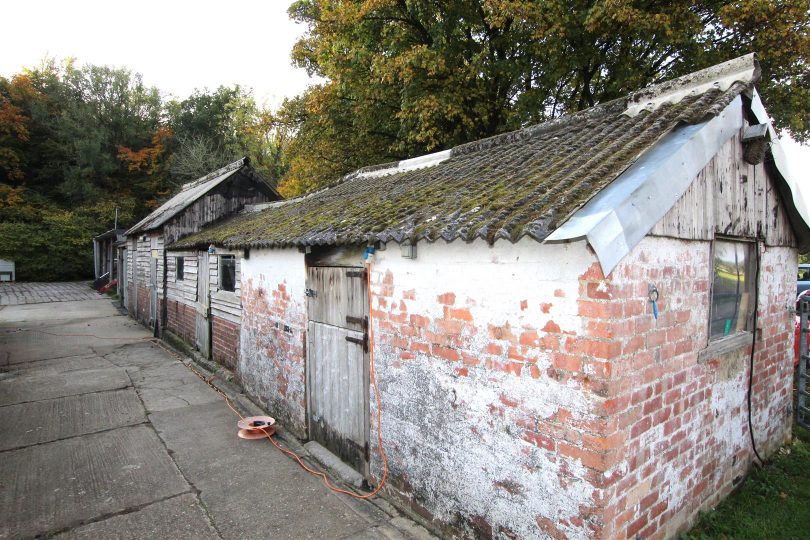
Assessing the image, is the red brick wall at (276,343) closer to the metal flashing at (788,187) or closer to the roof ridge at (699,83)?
the roof ridge at (699,83)

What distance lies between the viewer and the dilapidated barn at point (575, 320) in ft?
9.54

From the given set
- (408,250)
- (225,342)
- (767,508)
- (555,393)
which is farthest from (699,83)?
(225,342)

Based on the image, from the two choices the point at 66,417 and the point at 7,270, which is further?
the point at 7,270

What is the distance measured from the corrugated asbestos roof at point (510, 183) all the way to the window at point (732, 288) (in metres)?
1.37

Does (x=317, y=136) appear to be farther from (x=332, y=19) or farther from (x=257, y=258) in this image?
(x=257, y=258)

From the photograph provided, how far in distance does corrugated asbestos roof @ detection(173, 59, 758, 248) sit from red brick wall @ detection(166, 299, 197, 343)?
5.08 m

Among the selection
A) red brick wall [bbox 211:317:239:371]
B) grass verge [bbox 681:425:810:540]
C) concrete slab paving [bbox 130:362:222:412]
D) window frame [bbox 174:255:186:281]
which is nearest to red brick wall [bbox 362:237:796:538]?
grass verge [bbox 681:425:810:540]

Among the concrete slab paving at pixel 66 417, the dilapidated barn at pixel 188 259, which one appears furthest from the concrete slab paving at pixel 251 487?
the dilapidated barn at pixel 188 259

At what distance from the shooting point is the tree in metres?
9.22

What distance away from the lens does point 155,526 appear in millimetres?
4160

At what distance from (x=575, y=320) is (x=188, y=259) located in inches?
Result: 440

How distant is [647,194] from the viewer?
2953 millimetres

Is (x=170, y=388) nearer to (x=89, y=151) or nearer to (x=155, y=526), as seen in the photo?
(x=155, y=526)

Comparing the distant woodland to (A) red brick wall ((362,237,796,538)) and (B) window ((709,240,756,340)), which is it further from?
(A) red brick wall ((362,237,796,538))
